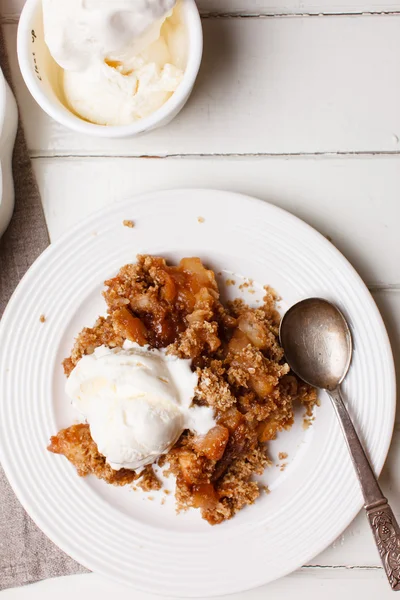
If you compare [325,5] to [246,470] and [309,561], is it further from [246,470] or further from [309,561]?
[309,561]

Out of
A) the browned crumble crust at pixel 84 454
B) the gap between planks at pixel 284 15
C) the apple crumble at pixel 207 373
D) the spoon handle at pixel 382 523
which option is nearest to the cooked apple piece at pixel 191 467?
the apple crumble at pixel 207 373

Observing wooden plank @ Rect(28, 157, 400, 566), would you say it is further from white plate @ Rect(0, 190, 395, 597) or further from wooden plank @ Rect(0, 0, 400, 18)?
wooden plank @ Rect(0, 0, 400, 18)

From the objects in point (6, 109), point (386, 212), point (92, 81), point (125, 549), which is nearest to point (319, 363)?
point (386, 212)

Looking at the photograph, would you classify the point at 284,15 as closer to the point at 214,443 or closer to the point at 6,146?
the point at 6,146

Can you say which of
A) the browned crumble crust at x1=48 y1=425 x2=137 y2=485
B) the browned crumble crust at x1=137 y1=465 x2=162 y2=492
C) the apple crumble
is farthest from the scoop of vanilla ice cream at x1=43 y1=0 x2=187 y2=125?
the browned crumble crust at x1=137 y1=465 x2=162 y2=492

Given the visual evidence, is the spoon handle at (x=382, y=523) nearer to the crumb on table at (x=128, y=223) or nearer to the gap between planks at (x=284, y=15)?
the crumb on table at (x=128, y=223)

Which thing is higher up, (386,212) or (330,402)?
(386,212)

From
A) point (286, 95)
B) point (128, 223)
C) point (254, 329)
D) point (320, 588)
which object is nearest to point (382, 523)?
point (320, 588)
